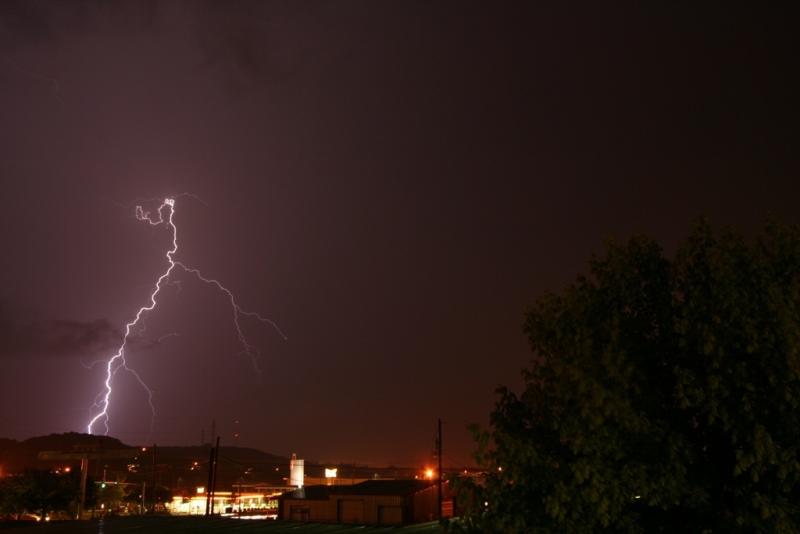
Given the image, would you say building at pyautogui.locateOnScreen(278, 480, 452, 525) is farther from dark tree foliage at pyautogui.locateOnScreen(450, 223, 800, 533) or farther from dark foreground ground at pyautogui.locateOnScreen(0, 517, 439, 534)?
dark tree foliage at pyautogui.locateOnScreen(450, 223, 800, 533)

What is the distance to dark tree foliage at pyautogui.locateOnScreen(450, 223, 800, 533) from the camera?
7398mm

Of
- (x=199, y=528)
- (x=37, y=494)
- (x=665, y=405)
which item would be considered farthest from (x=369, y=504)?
(x=665, y=405)

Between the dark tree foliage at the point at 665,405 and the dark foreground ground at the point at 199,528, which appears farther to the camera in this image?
the dark foreground ground at the point at 199,528

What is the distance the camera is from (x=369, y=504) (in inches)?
1742

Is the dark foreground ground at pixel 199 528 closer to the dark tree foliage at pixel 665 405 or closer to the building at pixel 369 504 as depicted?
the building at pixel 369 504

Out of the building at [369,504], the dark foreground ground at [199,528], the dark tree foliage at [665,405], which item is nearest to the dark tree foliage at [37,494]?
the dark foreground ground at [199,528]

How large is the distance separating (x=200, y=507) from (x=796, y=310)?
9202 cm

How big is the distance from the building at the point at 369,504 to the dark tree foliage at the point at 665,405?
1443 inches

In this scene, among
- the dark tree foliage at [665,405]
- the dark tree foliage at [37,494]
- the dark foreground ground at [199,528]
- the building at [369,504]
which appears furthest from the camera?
the dark tree foliage at [37,494]

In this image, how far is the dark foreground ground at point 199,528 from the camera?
35.7 metres

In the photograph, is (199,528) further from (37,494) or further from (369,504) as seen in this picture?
(37,494)

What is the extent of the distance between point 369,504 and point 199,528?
10998mm

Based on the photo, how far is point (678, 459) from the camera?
7.64m

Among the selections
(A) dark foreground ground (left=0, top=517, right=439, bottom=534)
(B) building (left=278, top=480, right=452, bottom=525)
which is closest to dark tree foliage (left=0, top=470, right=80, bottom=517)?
(A) dark foreground ground (left=0, top=517, right=439, bottom=534)
